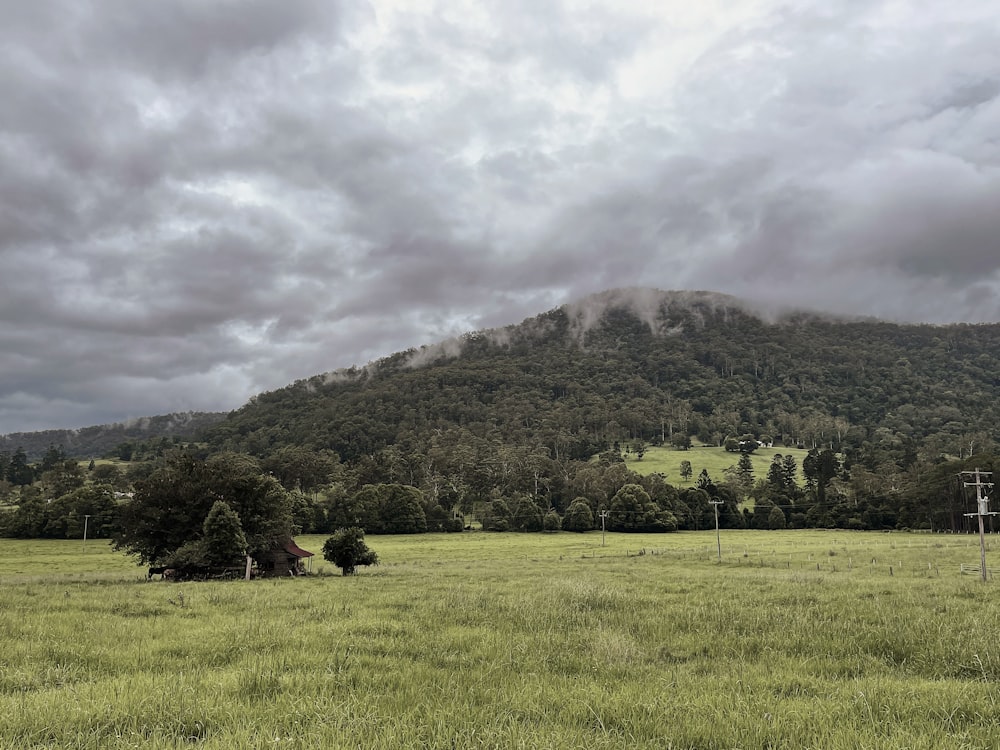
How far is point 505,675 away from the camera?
7535 millimetres

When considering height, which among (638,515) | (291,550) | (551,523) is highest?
(291,550)

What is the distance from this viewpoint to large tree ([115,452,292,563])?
41938 mm

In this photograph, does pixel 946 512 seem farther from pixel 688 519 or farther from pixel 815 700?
pixel 815 700

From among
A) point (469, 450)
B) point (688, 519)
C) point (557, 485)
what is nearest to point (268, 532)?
point (688, 519)

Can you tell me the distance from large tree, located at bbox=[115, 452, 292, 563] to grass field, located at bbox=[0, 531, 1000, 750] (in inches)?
1189

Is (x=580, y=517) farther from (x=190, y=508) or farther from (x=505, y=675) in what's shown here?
(x=505, y=675)

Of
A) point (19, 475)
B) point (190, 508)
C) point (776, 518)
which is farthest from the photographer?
point (19, 475)

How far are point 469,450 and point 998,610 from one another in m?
172

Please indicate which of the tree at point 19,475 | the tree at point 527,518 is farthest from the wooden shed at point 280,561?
the tree at point 19,475

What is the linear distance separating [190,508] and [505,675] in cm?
4246

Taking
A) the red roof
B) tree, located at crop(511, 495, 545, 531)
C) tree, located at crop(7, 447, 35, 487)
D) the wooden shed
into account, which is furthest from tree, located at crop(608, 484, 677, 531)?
tree, located at crop(7, 447, 35, 487)

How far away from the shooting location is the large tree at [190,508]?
138 ft

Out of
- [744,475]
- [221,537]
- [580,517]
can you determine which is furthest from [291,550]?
[744,475]

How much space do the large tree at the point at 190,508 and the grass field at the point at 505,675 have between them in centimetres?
3020
